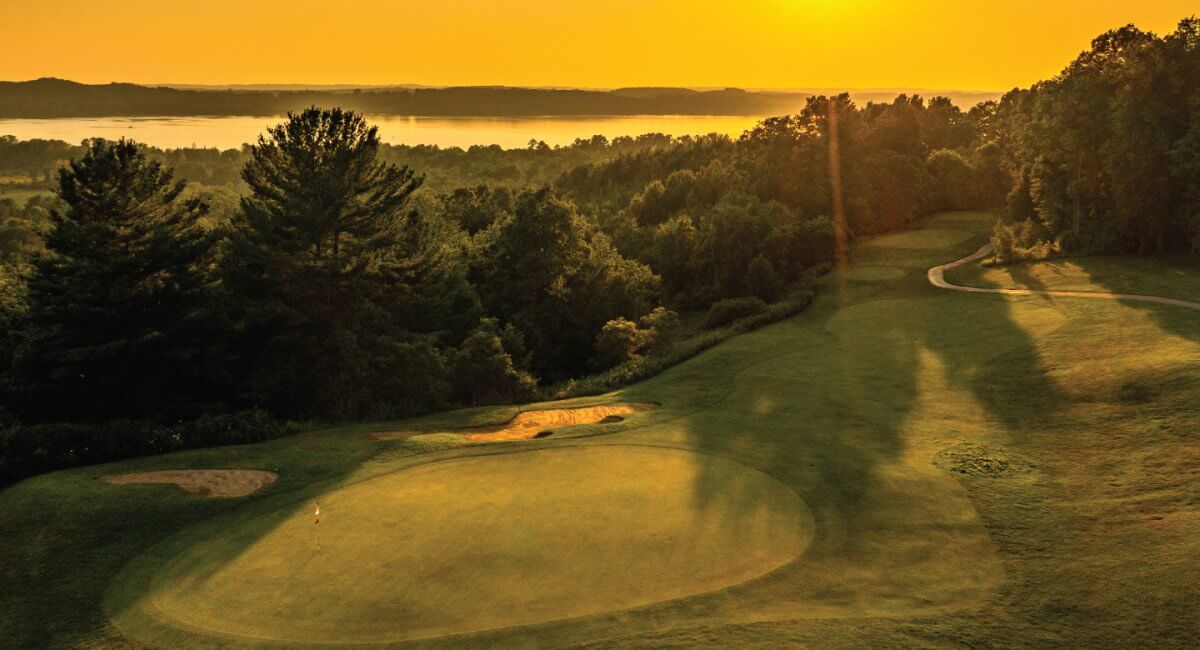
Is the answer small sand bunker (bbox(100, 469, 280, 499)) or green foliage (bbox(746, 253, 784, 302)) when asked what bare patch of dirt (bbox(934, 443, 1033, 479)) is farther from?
green foliage (bbox(746, 253, 784, 302))

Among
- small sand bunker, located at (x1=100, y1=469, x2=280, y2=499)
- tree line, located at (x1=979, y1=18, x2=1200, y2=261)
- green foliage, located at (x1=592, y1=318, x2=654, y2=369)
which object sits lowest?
green foliage, located at (x1=592, y1=318, x2=654, y2=369)

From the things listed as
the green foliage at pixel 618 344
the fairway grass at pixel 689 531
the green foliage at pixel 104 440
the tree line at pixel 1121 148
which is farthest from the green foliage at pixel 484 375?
the tree line at pixel 1121 148

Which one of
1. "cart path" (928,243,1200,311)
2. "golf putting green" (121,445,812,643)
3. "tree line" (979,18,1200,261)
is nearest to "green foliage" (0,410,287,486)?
"golf putting green" (121,445,812,643)

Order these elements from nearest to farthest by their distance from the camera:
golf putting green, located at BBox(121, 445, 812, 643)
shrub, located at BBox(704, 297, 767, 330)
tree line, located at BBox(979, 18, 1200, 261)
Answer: golf putting green, located at BBox(121, 445, 812, 643)
tree line, located at BBox(979, 18, 1200, 261)
shrub, located at BBox(704, 297, 767, 330)

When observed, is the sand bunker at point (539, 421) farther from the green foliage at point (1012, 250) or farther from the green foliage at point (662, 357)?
the green foliage at point (1012, 250)

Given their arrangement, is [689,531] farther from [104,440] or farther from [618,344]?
[618,344]

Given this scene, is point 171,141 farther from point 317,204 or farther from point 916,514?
point 916,514
